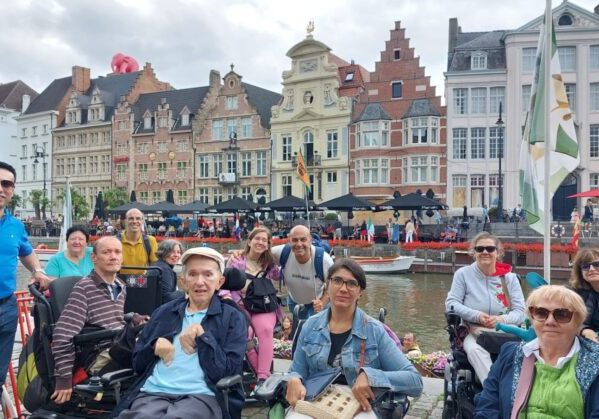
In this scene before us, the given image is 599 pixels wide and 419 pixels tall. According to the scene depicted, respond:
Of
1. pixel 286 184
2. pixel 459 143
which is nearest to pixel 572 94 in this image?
pixel 459 143

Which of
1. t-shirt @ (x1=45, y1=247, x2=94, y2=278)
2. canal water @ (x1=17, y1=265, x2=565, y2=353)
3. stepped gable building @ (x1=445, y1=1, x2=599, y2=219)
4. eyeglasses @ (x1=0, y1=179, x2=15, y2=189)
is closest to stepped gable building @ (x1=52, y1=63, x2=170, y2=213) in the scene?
stepped gable building @ (x1=445, y1=1, x2=599, y2=219)

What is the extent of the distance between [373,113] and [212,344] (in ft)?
114

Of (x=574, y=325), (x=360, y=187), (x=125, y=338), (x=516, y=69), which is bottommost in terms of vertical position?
(x=125, y=338)

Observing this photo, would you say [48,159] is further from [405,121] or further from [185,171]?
[405,121]

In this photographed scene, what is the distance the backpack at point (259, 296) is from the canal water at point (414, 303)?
5.21 meters

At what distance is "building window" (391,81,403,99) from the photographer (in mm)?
36375

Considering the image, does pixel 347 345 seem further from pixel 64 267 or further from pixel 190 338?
pixel 64 267

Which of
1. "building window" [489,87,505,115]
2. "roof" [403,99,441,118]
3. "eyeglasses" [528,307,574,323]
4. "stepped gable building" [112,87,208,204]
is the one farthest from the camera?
"stepped gable building" [112,87,208,204]

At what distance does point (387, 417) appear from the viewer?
3.11 metres

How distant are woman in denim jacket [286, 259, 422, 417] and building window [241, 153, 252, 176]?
39.7m

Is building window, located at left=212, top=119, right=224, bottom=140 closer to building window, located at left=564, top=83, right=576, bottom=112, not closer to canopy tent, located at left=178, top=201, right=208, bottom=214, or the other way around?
canopy tent, located at left=178, top=201, right=208, bottom=214

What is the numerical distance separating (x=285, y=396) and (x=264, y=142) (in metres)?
39.5

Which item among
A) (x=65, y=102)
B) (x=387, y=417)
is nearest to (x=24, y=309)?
(x=387, y=417)

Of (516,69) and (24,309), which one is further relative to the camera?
(516,69)
